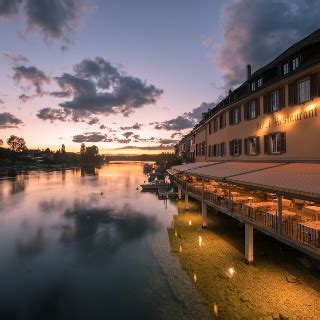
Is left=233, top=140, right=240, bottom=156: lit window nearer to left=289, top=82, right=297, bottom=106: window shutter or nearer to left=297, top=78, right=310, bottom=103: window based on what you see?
left=289, top=82, right=297, bottom=106: window shutter

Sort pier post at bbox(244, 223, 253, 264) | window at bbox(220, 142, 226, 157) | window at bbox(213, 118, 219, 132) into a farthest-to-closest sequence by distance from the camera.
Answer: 1. window at bbox(213, 118, 219, 132)
2. window at bbox(220, 142, 226, 157)
3. pier post at bbox(244, 223, 253, 264)

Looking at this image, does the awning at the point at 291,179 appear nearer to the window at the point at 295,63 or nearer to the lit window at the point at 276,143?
the lit window at the point at 276,143

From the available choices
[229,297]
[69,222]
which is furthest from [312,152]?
[69,222]

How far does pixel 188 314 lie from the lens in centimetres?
1459

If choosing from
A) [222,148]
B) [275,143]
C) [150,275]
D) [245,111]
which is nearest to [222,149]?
[222,148]

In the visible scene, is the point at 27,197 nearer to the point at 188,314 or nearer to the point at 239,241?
the point at 239,241

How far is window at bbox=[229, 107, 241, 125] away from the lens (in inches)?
1172

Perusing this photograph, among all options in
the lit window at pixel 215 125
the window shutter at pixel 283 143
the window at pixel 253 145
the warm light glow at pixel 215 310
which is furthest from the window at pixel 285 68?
the warm light glow at pixel 215 310

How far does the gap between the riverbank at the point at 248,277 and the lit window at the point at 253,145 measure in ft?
24.4

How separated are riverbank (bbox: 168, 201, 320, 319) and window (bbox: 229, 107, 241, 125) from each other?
1126 cm

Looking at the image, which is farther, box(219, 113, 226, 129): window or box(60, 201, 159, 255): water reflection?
box(219, 113, 226, 129): window

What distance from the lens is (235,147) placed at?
30.5m

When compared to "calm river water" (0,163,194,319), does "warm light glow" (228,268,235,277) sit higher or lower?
higher

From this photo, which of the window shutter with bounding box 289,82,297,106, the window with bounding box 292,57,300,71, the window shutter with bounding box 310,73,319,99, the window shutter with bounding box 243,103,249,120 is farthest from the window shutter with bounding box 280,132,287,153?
the window shutter with bounding box 243,103,249,120
